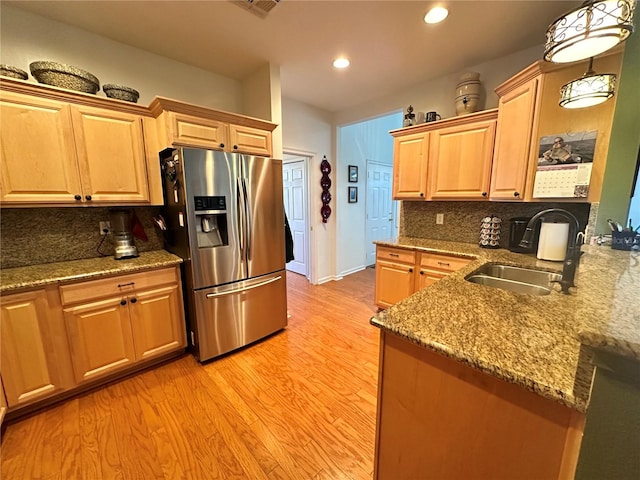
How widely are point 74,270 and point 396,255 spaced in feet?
8.91

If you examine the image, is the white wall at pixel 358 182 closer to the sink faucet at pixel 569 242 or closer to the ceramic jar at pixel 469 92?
the ceramic jar at pixel 469 92

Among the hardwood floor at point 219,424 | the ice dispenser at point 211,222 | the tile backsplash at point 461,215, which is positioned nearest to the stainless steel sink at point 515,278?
the tile backsplash at point 461,215

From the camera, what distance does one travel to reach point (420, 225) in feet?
10.4

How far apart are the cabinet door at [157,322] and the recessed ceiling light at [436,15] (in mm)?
2846

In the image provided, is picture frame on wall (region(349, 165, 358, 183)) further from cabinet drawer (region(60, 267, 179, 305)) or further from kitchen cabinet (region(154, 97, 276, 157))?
cabinet drawer (region(60, 267, 179, 305))

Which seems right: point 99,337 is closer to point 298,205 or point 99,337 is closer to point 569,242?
point 298,205

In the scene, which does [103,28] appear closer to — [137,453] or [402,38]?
[402,38]

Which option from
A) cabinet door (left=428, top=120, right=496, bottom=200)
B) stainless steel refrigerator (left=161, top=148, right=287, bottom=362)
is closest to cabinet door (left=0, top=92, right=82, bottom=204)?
stainless steel refrigerator (left=161, top=148, right=287, bottom=362)

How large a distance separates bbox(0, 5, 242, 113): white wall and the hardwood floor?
244cm

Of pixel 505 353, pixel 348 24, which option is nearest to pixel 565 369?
pixel 505 353

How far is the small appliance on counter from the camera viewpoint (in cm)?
210

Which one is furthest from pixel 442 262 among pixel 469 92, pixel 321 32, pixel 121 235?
pixel 121 235

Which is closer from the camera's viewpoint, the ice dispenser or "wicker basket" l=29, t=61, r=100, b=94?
"wicker basket" l=29, t=61, r=100, b=94

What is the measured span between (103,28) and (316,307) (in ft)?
10.8
